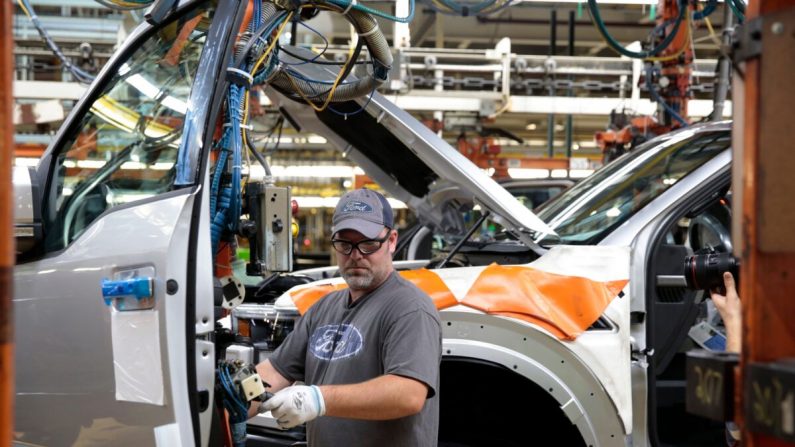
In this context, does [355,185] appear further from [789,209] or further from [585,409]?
[789,209]

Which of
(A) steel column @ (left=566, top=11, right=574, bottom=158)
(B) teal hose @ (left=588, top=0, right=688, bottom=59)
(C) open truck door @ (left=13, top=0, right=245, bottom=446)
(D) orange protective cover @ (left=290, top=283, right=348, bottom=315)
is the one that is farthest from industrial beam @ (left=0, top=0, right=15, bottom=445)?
(A) steel column @ (left=566, top=11, right=574, bottom=158)

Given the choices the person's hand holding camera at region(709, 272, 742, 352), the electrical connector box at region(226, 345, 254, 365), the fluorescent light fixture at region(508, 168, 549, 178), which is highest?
the fluorescent light fixture at region(508, 168, 549, 178)

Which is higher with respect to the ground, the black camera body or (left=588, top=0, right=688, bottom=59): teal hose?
(left=588, top=0, right=688, bottom=59): teal hose

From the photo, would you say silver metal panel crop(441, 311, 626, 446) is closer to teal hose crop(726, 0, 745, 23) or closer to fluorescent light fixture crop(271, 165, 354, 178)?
teal hose crop(726, 0, 745, 23)

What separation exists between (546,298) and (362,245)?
1.01m

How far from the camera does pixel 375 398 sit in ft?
8.48

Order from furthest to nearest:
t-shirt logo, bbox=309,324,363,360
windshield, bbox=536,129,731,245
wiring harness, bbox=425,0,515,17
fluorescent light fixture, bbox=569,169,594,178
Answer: fluorescent light fixture, bbox=569,169,594,178 < wiring harness, bbox=425,0,515,17 < windshield, bbox=536,129,731,245 < t-shirt logo, bbox=309,324,363,360

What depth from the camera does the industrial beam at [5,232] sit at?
4.09 ft

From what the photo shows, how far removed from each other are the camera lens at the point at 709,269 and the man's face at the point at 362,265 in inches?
39.9

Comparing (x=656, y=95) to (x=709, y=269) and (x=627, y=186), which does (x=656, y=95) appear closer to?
(x=627, y=186)

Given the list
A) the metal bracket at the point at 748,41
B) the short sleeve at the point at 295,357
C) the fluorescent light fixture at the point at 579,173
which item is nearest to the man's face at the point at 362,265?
the short sleeve at the point at 295,357

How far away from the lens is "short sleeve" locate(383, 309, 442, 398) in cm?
266

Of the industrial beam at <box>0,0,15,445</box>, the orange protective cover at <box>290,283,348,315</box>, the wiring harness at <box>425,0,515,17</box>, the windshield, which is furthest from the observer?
the wiring harness at <box>425,0,515,17</box>

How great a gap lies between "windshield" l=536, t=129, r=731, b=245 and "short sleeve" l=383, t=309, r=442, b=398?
4.80ft
